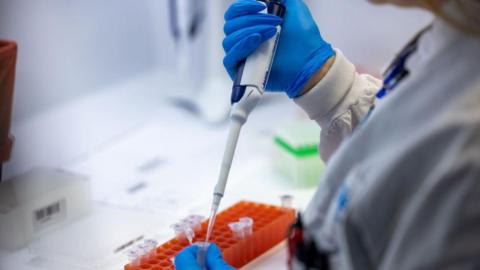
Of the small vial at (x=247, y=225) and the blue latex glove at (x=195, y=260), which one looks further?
the small vial at (x=247, y=225)

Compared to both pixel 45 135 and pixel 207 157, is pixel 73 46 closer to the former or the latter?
pixel 45 135

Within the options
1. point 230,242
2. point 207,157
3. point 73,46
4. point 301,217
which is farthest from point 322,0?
point 301,217

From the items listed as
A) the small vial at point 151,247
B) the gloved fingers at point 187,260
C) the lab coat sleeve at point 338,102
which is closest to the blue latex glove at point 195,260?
the gloved fingers at point 187,260

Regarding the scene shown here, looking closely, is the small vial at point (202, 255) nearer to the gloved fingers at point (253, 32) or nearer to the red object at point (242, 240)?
the red object at point (242, 240)

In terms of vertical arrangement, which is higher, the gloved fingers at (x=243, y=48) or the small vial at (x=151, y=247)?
the gloved fingers at (x=243, y=48)

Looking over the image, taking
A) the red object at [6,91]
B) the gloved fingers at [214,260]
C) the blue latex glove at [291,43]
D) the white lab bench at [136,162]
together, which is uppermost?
the blue latex glove at [291,43]

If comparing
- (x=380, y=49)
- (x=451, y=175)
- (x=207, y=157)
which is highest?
(x=451, y=175)

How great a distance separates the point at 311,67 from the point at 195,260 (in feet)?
0.95

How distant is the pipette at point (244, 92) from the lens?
731 millimetres

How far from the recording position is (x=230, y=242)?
0.84 m

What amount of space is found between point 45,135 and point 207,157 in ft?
1.02

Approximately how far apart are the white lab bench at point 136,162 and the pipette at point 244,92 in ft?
0.63

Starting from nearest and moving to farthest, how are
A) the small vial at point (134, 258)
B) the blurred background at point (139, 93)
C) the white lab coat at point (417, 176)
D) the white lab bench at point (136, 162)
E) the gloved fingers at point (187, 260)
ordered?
the white lab coat at point (417, 176), the gloved fingers at point (187, 260), the small vial at point (134, 258), the white lab bench at point (136, 162), the blurred background at point (139, 93)

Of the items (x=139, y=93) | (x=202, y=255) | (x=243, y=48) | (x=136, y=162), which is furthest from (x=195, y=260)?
(x=139, y=93)
